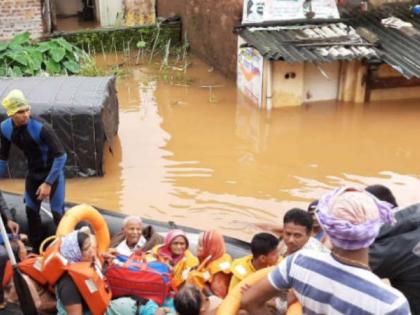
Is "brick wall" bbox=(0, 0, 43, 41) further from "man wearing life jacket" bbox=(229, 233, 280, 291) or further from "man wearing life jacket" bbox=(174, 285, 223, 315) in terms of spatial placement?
"man wearing life jacket" bbox=(174, 285, 223, 315)

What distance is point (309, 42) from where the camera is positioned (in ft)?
34.5

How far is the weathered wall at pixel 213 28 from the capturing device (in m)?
12.3

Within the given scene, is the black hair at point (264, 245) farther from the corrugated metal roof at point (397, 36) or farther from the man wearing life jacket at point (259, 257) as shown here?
the corrugated metal roof at point (397, 36)

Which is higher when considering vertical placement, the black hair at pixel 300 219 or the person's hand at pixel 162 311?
the black hair at pixel 300 219

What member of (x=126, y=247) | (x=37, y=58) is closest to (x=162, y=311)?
(x=126, y=247)

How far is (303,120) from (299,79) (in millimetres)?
942

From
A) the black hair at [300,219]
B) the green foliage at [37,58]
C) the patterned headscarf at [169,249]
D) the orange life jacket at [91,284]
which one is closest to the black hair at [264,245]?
the black hair at [300,219]

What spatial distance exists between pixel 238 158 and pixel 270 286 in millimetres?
6694

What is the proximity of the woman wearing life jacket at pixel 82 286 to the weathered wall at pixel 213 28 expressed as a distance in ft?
28.8

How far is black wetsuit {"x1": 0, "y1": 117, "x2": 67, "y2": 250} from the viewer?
16.0 ft

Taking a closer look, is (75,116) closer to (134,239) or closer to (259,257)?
(134,239)

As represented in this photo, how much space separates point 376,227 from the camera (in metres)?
1.94

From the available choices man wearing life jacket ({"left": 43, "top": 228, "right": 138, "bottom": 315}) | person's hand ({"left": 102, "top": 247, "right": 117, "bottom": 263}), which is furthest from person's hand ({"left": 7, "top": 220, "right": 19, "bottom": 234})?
man wearing life jacket ({"left": 43, "top": 228, "right": 138, "bottom": 315})

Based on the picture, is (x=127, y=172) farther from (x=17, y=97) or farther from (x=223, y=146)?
(x=17, y=97)
